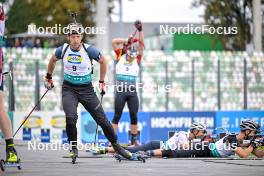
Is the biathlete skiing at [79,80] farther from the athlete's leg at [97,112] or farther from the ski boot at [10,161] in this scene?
the ski boot at [10,161]

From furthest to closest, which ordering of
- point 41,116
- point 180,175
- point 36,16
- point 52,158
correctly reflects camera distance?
point 36,16
point 41,116
point 52,158
point 180,175

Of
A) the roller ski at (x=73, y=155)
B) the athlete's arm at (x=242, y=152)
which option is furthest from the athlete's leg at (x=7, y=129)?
the athlete's arm at (x=242, y=152)

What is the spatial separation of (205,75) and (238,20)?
19817 mm

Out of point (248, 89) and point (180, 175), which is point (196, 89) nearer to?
point (248, 89)

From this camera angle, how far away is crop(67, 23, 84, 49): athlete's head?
49.5ft

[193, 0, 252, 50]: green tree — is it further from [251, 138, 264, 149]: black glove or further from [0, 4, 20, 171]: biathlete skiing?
[0, 4, 20, 171]: biathlete skiing

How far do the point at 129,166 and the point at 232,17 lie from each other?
106 feet

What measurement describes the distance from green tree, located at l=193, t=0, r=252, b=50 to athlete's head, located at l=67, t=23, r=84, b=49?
30.2m

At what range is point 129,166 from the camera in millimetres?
14562

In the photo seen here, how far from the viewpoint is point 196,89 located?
1064 inches

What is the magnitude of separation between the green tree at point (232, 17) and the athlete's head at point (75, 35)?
30166 mm

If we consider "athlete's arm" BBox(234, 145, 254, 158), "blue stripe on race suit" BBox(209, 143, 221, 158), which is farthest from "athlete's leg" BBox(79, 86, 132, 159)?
"blue stripe on race suit" BBox(209, 143, 221, 158)

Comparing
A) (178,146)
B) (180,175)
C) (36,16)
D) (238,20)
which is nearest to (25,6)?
(36,16)

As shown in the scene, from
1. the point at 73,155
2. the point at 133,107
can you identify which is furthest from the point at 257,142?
the point at 133,107
